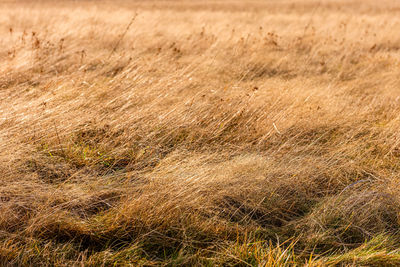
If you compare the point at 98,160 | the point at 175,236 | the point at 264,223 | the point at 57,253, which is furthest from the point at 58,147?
the point at 264,223

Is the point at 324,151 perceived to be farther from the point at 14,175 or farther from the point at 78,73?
the point at 78,73

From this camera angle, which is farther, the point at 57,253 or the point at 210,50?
the point at 210,50

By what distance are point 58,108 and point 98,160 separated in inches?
39.8

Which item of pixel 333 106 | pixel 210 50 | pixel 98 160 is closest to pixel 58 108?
pixel 98 160

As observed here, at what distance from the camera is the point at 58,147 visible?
288 centimetres

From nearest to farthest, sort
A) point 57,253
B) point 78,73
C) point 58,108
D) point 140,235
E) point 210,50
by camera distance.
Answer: point 57,253 < point 140,235 < point 58,108 < point 78,73 < point 210,50

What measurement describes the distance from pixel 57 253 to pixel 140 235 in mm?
479

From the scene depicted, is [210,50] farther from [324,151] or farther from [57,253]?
[57,253]

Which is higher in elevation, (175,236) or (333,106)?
(333,106)

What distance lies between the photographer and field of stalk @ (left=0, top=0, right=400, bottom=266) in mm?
2018

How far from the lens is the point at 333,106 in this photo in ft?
12.6

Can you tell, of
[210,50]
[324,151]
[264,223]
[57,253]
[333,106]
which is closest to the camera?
[57,253]

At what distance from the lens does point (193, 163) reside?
2.72m

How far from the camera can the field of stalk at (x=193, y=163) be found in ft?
6.62
